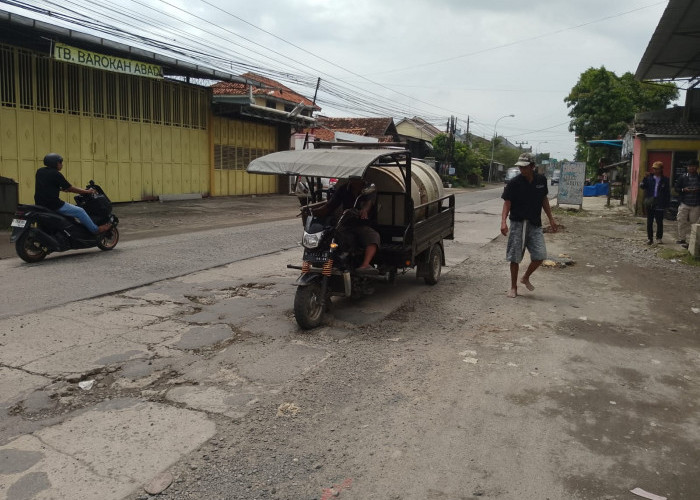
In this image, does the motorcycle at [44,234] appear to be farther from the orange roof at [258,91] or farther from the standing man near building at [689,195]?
the orange roof at [258,91]

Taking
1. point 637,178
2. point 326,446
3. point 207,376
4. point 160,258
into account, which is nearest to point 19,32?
point 160,258

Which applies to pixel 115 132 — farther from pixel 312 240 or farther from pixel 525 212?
pixel 525 212

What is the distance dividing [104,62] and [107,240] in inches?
371

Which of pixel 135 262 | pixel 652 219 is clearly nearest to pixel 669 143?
pixel 652 219

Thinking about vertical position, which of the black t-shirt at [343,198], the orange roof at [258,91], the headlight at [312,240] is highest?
the orange roof at [258,91]

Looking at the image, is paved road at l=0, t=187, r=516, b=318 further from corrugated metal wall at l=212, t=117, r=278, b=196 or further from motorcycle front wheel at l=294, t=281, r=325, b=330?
corrugated metal wall at l=212, t=117, r=278, b=196

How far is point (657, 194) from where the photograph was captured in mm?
11562

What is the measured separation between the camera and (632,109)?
34.4 metres

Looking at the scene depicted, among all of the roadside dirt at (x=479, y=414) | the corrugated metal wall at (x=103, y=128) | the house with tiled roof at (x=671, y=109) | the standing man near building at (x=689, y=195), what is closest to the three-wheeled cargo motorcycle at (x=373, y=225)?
the roadside dirt at (x=479, y=414)

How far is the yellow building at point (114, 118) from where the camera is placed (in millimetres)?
15867

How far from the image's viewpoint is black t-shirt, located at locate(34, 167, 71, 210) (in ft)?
29.4

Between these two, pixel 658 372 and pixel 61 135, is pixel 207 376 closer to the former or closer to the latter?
pixel 658 372

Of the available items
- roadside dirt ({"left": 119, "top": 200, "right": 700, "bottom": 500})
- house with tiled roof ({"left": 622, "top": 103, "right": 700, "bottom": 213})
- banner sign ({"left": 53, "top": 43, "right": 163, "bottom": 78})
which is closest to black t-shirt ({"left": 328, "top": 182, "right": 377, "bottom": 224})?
roadside dirt ({"left": 119, "top": 200, "right": 700, "bottom": 500})

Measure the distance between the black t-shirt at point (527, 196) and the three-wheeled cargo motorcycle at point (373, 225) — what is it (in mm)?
1120
